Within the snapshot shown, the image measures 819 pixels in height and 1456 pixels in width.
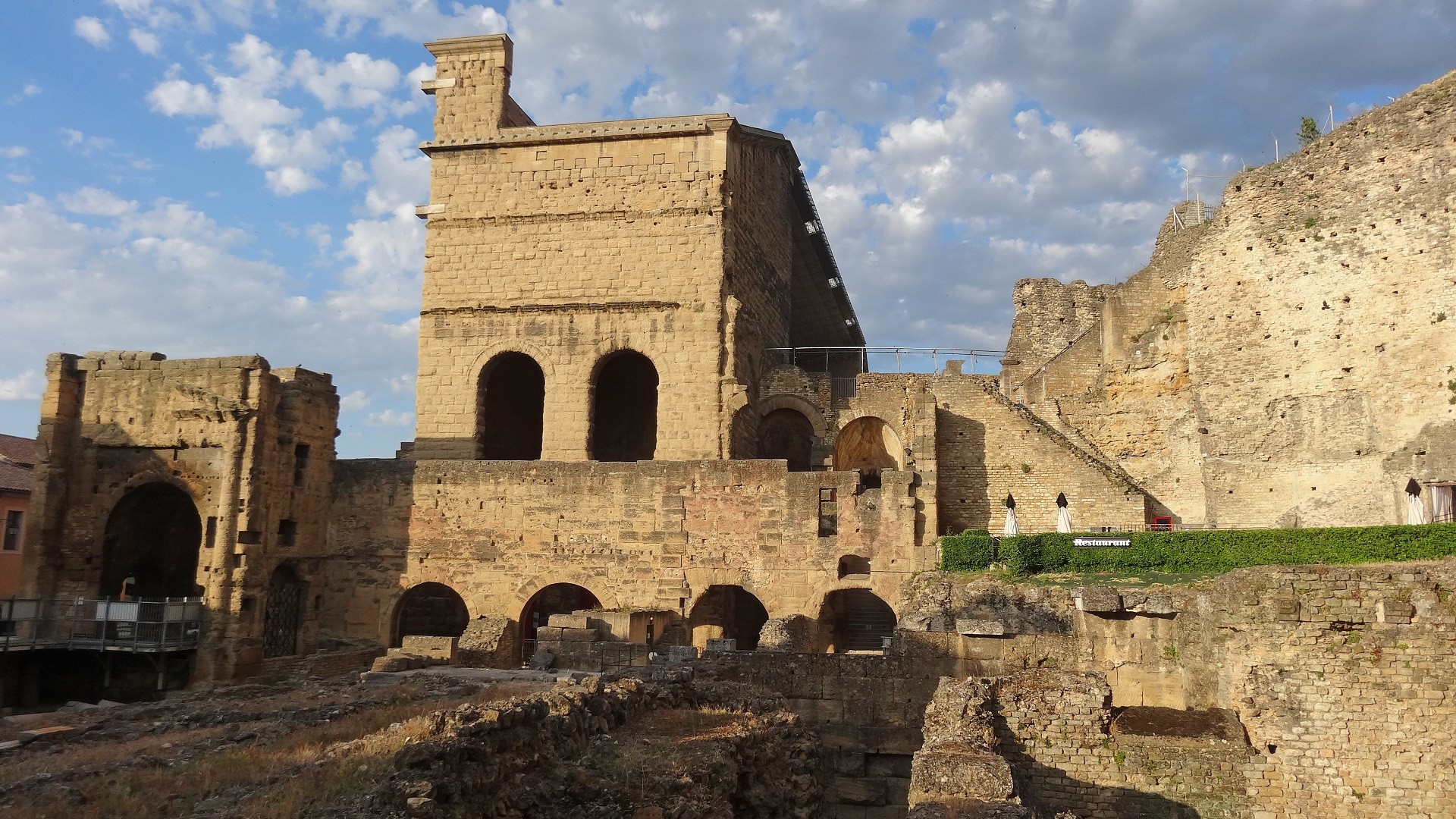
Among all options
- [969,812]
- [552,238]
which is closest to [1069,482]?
[552,238]

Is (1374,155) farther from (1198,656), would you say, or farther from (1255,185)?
(1198,656)

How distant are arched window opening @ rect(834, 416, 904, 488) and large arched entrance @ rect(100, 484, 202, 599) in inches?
614

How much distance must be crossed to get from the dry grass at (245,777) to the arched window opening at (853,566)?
11.2 metres

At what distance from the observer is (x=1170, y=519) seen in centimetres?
2298

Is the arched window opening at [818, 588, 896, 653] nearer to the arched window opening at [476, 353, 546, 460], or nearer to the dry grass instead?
the arched window opening at [476, 353, 546, 460]

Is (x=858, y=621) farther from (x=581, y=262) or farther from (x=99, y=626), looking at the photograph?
(x=99, y=626)

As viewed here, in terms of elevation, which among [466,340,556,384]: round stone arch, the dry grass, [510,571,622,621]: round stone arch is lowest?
the dry grass

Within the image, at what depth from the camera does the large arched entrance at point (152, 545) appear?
21594 mm

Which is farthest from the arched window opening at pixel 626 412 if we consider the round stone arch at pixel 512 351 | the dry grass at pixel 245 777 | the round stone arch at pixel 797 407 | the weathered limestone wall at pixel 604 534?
the dry grass at pixel 245 777

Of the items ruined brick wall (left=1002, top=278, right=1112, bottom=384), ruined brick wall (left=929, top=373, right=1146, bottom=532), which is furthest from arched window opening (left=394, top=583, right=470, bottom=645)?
ruined brick wall (left=1002, top=278, right=1112, bottom=384)

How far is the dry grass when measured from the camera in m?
7.30

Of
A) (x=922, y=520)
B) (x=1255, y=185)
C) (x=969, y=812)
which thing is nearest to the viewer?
(x=969, y=812)

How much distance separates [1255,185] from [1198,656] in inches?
516

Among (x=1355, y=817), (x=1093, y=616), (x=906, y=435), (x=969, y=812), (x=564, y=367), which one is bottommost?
(x=1355, y=817)
